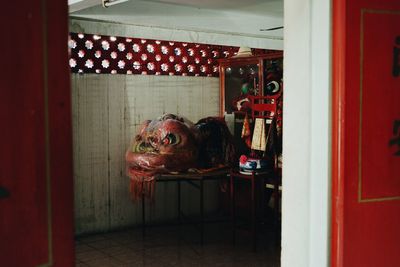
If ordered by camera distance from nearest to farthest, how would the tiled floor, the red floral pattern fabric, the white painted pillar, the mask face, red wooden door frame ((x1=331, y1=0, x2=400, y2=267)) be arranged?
red wooden door frame ((x1=331, y1=0, x2=400, y2=267))
the white painted pillar
the tiled floor
the mask face
the red floral pattern fabric

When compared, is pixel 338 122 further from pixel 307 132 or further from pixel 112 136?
pixel 112 136

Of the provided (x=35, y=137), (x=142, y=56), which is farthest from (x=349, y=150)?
(x=142, y=56)

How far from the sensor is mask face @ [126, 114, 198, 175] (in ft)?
16.9

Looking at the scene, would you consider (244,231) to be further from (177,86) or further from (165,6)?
(165,6)

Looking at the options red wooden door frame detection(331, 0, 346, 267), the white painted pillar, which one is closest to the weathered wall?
the white painted pillar

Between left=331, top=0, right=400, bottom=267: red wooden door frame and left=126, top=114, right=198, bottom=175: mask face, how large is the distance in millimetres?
2929

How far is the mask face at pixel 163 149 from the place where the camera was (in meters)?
5.15

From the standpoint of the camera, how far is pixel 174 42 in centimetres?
618

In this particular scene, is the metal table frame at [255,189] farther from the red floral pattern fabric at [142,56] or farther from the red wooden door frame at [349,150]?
the red wooden door frame at [349,150]

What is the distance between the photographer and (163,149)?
516cm

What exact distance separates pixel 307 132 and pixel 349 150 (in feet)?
0.80

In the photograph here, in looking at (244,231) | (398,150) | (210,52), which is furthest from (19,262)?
(210,52)

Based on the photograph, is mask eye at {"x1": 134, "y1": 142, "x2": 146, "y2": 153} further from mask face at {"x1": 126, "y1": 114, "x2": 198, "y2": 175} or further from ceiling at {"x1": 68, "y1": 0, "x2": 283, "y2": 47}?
ceiling at {"x1": 68, "y1": 0, "x2": 283, "y2": 47}

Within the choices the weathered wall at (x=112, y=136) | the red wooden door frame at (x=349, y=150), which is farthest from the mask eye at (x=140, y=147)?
the red wooden door frame at (x=349, y=150)
